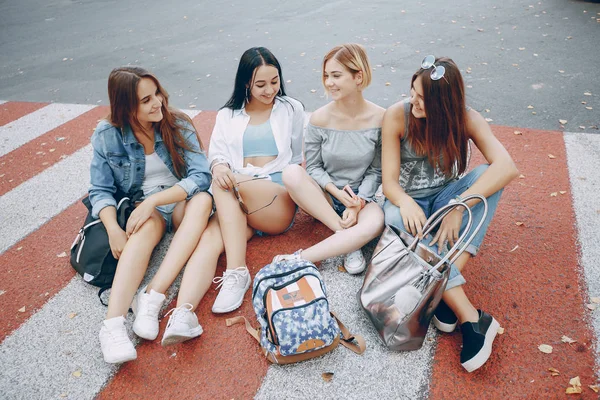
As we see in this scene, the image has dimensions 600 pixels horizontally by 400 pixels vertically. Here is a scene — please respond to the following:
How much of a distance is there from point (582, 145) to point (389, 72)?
9.27ft

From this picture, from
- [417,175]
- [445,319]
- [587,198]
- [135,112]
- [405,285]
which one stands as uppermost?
[135,112]

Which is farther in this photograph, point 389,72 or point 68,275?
point 389,72

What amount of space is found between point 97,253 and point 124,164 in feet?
2.08

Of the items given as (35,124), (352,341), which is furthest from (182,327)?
(35,124)

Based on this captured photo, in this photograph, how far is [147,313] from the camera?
2676mm

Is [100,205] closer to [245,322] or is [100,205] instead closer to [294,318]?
[245,322]

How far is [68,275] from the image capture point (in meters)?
3.26

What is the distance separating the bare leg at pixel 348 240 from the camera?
2.94m

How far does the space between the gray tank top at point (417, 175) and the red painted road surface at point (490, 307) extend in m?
0.59

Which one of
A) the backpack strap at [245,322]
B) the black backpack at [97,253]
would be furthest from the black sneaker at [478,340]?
the black backpack at [97,253]

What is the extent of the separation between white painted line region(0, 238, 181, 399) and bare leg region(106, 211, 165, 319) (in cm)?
21

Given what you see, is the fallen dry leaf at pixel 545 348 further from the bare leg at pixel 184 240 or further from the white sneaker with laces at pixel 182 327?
the bare leg at pixel 184 240

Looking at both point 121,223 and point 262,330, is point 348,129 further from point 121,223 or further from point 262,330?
point 121,223

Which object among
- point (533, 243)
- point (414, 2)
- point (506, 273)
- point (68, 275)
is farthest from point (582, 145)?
point (414, 2)
